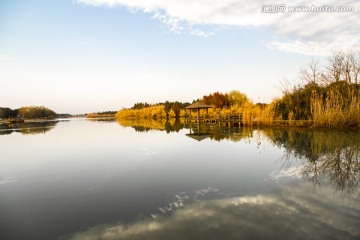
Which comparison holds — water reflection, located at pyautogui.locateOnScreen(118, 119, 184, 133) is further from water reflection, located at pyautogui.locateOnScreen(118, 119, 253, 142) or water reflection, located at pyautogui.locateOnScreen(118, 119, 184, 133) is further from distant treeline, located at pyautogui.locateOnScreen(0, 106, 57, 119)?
distant treeline, located at pyautogui.locateOnScreen(0, 106, 57, 119)

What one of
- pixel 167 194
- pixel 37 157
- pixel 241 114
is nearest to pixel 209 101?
pixel 241 114

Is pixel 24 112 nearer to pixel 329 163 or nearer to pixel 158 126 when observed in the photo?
pixel 158 126

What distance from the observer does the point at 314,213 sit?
14.6ft

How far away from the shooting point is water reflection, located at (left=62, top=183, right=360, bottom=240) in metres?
3.81

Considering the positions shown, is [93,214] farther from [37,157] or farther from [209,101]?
[209,101]

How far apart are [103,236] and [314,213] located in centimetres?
389

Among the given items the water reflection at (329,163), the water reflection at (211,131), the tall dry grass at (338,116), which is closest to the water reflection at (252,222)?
the water reflection at (329,163)

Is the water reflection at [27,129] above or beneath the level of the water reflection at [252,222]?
above

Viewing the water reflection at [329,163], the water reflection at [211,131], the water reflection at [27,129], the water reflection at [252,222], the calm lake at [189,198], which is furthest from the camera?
the water reflection at [27,129]

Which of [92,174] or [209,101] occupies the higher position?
[209,101]

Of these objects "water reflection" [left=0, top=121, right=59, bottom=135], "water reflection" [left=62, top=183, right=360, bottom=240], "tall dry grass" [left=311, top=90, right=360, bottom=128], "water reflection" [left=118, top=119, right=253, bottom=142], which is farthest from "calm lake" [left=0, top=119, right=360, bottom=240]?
"water reflection" [left=0, top=121, right=59, bottom=135]

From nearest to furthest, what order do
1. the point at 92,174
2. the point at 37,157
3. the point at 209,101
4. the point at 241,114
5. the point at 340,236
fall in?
the point at 340,236 → the point at 92,174 → the point at 37,157 → the point at 241,114 → the point at 209,101

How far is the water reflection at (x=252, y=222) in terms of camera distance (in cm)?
381

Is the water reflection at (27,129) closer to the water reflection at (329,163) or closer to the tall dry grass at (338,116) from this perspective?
the water reflection at (329,163)
